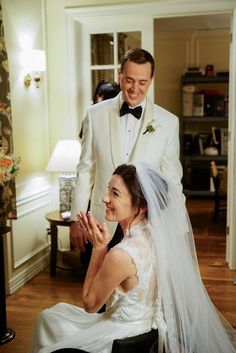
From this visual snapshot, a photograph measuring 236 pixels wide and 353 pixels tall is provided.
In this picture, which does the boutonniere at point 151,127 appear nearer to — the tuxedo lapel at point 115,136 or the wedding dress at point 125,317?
the tuxedo lapel at point 115,136

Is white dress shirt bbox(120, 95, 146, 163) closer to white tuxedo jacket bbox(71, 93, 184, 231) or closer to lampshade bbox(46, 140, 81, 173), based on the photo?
white tuxedo jacket bbox(71, 93, 184, 231)

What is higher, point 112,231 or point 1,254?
point 112,231

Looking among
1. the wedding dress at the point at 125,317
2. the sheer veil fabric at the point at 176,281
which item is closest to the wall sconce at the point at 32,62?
the sheer veil fabric at the point at 176,281

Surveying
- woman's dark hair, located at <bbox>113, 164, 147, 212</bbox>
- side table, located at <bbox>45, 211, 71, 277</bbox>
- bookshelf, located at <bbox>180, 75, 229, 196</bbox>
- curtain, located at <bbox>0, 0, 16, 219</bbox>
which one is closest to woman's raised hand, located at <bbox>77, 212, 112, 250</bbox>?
woman's dark hair, located at <bbox>113, 164, 147, 212</bbox>

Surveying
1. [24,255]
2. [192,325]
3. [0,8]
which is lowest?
[24,255]

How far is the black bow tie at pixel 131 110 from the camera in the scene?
2.21m

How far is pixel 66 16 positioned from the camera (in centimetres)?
417

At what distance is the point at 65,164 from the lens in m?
3.77

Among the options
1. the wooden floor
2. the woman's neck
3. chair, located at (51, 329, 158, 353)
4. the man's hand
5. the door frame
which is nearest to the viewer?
chair, located at (51, 329, 158, 353)

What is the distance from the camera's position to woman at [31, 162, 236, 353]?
1.61 meters

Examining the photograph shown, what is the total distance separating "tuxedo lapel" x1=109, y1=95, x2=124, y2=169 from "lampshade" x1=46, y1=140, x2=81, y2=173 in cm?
154

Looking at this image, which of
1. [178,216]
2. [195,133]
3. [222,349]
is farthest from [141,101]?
[195,133]

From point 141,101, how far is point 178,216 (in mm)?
604

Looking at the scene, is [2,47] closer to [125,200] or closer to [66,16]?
Result: [66,16]
